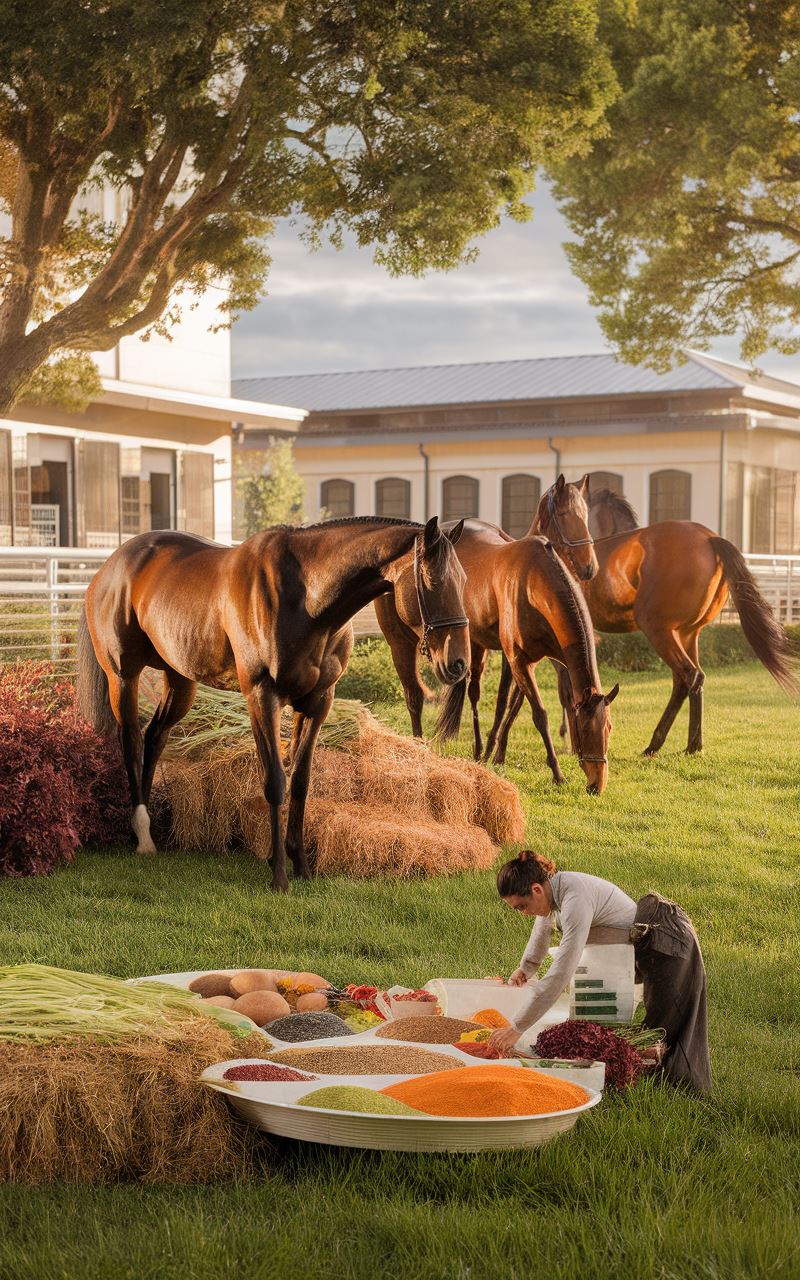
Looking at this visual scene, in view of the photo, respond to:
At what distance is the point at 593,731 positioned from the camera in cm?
994

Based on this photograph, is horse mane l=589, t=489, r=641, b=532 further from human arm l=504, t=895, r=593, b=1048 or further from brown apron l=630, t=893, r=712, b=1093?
human arm l=504, t=895, r=593, b=1048

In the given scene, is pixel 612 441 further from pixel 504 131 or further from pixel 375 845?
pixel 375 845

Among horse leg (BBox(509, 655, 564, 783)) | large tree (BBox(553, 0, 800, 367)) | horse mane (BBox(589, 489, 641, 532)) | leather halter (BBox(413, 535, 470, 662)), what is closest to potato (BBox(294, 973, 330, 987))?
leather halter (BBox(413, 535, 470, 662))

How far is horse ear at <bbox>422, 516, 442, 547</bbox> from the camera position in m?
7.05

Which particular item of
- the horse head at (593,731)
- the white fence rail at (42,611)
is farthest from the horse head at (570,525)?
the white fence rail at (42,611)

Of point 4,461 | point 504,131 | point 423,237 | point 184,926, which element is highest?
point 504,131

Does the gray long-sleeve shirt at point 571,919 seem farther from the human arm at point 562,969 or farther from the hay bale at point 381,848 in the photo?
the hay bale at point 381,848

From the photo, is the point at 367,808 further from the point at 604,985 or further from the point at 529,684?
the point at 604,985

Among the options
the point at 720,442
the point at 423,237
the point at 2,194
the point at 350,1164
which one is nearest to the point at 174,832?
the point at 350,1164

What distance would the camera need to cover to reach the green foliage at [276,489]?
36.5 m

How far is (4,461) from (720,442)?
17123 millimetres

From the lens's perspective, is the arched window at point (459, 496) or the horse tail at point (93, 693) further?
the arched window at point (459, 496)

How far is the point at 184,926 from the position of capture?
24.6 ft

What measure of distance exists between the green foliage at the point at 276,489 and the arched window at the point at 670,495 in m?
9.17
